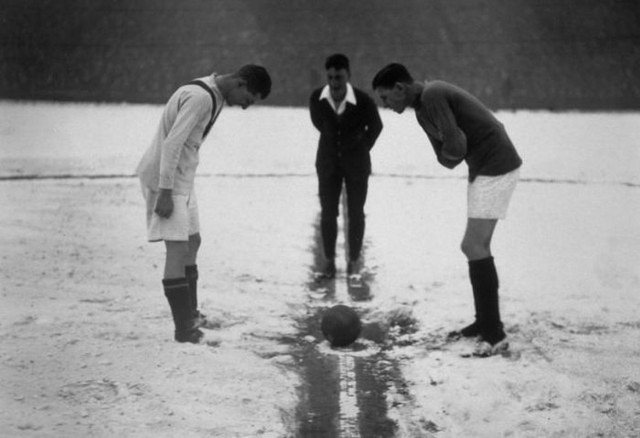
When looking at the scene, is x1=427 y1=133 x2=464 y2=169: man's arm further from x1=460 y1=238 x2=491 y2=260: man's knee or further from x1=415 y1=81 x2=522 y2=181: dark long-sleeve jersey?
x1=460 y1=238 x2=491 y2=260: man's knee

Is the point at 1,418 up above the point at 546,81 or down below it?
below

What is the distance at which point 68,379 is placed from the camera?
14.7 feet

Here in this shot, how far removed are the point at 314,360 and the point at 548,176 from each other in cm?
943

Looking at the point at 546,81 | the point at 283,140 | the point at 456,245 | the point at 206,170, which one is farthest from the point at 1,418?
the point at 546,81

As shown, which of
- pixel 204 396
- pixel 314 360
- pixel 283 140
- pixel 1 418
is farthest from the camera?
pixel 283 140

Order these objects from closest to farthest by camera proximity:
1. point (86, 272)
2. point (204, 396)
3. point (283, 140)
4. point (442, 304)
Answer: point (204, 396) → point (442, 304) → point (86, 272) → point (283, 140)

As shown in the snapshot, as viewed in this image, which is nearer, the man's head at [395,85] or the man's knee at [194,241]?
the man's head at [395,85]

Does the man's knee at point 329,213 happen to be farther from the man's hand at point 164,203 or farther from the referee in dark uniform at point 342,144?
the man's hand at point 164,203

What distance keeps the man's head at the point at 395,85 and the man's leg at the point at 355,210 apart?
6.91 feet

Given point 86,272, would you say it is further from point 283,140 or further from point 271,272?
point 283,140

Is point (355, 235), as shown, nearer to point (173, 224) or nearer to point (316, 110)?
point (316, 110)

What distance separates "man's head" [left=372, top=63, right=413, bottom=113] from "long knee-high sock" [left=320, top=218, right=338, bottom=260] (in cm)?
231

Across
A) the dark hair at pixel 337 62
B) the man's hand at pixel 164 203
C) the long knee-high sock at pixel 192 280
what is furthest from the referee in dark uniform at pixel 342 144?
the man's hand at pixel 164 203

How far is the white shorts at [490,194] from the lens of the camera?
4.97m
